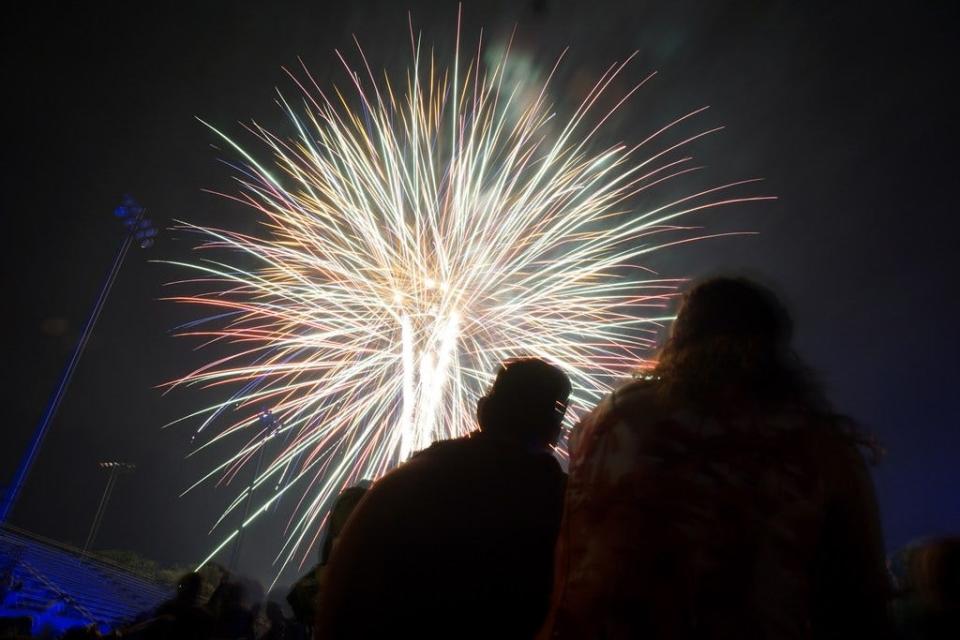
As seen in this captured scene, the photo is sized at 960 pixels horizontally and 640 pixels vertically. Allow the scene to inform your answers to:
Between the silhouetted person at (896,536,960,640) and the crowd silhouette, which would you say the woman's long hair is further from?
the silhouetted person at (896,536,960,640)

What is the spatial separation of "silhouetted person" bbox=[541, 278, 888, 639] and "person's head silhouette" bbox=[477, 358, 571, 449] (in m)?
0.44

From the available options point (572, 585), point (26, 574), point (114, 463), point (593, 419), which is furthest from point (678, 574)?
point (114, 463)

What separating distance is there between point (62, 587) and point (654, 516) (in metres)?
25.2

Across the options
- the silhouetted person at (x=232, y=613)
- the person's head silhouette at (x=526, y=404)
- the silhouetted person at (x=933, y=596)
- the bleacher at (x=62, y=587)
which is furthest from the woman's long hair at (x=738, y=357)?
the bleacher at (x=62, y=587)

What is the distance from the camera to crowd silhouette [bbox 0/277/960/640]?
146 cm

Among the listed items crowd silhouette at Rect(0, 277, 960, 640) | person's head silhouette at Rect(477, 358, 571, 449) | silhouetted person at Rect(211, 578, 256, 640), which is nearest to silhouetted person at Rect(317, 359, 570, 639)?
crowd silhouette at Rect(0, 277, 960, 640)

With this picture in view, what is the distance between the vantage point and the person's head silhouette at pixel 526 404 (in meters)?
2.22

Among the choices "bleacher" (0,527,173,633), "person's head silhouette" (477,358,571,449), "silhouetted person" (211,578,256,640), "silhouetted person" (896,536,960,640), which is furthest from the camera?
"bleacher" (0,527,173,633)

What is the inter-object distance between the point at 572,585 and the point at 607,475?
311 millimetres

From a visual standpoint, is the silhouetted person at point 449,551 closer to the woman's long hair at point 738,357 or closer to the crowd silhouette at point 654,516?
the crowd silhouette at point 654,516

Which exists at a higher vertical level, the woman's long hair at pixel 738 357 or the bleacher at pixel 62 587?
the woman's long hair at pixel 738 357

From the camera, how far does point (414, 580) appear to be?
1.85 meters

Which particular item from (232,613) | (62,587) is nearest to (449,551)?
(232,613)

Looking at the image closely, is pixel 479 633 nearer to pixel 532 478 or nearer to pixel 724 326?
pixel 532 478
